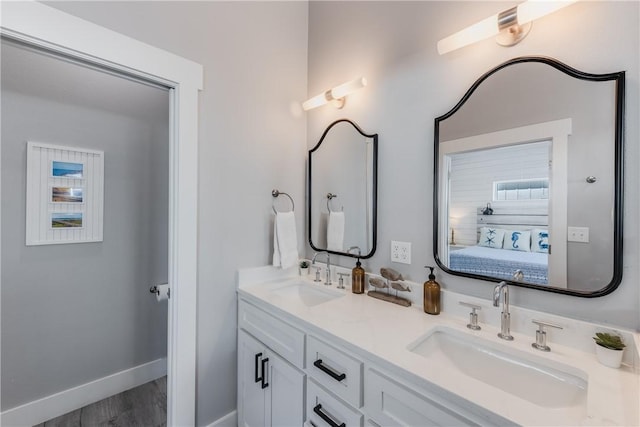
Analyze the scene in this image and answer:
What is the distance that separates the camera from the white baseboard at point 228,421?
1.55 m

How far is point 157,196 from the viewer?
220cm

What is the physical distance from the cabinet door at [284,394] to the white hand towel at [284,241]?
21.6 inches

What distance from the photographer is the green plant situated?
2.69 feet

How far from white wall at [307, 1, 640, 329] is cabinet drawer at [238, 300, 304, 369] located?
586 millimetres

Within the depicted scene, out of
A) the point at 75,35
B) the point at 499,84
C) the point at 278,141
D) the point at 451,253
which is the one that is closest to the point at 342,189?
the point at 278,141

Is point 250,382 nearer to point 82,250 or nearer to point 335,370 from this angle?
point 335,370

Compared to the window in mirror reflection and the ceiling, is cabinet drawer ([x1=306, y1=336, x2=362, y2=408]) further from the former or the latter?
the ceiling

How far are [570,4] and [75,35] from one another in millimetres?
1804

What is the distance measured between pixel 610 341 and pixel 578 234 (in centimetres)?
33

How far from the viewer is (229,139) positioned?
1579 millimetres

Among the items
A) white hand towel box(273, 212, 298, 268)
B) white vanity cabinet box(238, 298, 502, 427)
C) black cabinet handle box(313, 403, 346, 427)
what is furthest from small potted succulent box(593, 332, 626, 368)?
white hand towel box(273, 212, 298, 268)

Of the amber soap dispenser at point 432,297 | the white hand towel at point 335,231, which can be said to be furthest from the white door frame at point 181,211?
the amber soap dispenser at point 432,297

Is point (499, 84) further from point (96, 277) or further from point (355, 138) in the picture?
point (96, 277)

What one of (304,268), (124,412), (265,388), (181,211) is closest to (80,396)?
(124,412)
